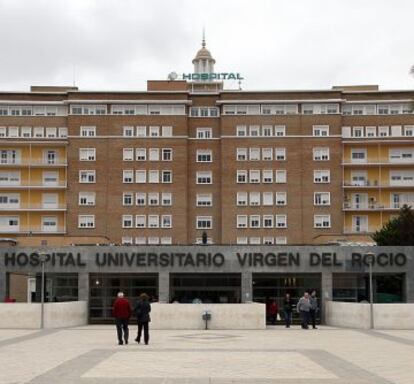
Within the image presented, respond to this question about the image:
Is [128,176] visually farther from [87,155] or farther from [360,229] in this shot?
[360,229]

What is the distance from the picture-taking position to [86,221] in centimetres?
8744

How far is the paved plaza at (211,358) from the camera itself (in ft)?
60.5

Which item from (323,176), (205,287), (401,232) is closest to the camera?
(205,287)

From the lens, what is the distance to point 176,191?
88.5 m

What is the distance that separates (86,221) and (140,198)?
19.8ft

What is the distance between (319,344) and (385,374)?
10.0m

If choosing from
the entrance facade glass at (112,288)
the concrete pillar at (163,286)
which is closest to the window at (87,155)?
the entrance facade glass at (112,288)

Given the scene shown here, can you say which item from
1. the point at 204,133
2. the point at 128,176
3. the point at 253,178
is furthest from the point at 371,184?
the point at 128,176

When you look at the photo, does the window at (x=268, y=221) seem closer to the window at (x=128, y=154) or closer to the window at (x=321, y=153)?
the window at (x=321, y=153)

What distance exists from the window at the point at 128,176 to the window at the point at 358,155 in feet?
76.2

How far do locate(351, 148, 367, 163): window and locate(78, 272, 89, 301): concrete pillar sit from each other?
1846 inches

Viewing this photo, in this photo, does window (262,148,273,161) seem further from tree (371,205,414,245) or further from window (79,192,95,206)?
window (79,192,95,206)

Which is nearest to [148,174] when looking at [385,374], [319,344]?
[319,344]

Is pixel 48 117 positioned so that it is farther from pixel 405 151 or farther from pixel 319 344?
pixel 319 344
